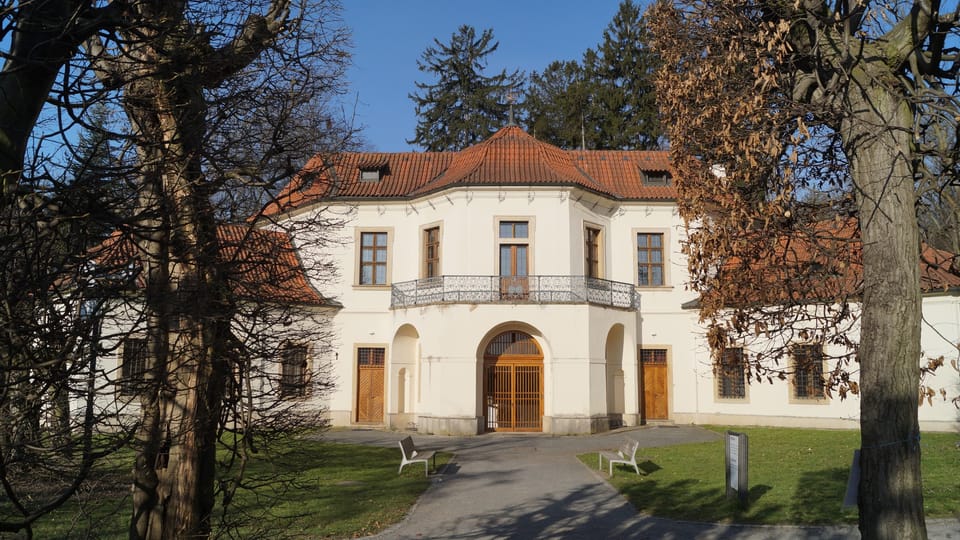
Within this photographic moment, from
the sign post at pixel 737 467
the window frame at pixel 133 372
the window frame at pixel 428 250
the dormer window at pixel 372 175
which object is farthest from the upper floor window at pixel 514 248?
the window frame at pixel 133 372

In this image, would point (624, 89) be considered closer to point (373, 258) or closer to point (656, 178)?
point (656, 178)

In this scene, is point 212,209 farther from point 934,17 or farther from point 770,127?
point 934,17

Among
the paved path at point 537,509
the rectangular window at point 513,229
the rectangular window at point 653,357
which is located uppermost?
the rectangular window at point 513,229

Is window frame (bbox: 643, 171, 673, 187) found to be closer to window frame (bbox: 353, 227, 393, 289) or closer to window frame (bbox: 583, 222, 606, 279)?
window frame (bbox: 583, 222, 606, 279)

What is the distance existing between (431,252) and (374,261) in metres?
2.36

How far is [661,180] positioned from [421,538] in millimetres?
19987

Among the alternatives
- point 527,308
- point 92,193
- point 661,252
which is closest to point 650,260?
point 661,252

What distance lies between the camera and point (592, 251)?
23.6 meters

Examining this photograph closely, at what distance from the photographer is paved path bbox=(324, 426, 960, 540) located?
8.47 meters

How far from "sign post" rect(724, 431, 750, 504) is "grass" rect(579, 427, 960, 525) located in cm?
18

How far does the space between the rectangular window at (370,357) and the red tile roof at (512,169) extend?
5.40m

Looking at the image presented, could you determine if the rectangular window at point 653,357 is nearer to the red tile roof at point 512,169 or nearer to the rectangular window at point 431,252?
the red tile roof at point 512,169

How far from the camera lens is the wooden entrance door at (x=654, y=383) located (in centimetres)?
2439

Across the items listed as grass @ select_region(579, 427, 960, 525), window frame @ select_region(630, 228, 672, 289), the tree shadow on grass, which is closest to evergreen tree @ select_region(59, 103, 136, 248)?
grass @ select_region(579, 427, 960, 525)
